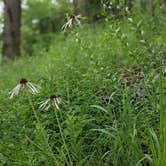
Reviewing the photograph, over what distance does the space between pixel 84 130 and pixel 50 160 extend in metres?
0.42

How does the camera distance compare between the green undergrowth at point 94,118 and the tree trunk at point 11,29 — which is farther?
the tree trunk at point 11,29

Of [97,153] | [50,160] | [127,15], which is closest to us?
Result: [50,160]

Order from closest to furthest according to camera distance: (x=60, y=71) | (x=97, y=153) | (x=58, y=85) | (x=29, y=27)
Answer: (x=97, y=153), (x=58, y=85), (x=60, y=71), (x=29, y=27)

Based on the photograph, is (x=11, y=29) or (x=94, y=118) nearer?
(x=94, y=118)

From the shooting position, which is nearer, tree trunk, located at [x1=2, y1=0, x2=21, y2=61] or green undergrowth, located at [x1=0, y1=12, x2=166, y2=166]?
green undergrowth, located at [x1=0, y1=12, x2=166, y2=166]

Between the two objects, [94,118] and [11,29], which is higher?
[11,29]

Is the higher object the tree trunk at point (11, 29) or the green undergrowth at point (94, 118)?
the tree trunk at point (11, 29)

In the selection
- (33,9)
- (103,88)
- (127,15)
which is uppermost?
(33,9)

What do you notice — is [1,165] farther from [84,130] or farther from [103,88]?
[103,88]

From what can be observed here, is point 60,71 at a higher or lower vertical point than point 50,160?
higher

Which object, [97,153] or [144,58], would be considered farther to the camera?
[144,58]

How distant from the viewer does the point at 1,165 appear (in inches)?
108

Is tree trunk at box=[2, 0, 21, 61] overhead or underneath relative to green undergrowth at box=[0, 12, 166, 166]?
overhead

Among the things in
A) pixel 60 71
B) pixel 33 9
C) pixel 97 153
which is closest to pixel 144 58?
pixel 60 71
